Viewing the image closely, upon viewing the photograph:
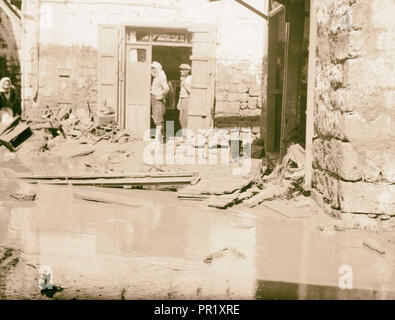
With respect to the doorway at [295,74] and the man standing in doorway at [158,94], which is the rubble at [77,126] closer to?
the man standing in doorway at [158,94]

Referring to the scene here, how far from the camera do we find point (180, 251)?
389 cm

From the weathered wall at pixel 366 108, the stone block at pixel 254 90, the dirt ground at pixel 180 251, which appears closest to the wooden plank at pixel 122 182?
the dirt ground at pixel 180 251

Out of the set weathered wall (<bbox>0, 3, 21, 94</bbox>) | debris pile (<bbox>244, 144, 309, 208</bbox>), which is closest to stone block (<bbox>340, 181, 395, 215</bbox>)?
debris pile (<bbox>244, 144, 309, 208</bbox>)

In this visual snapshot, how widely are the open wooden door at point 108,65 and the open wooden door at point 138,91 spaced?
38cm

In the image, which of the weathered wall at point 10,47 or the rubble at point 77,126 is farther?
the weathered wall at point 10,47

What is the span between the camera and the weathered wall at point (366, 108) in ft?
14.1

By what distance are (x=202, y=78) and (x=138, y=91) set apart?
168 cm

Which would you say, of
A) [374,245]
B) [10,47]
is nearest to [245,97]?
[10,47]

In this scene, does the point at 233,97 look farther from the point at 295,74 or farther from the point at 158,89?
the point at 295,74

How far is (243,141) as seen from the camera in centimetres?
1098

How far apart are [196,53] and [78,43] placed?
288 cm

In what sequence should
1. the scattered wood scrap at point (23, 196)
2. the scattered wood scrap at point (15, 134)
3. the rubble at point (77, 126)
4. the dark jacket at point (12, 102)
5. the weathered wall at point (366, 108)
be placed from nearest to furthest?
1. the weathered wall at point (366, 108)
2. the scattered wood scrap at point (23, 196)
3. the scattered wood scrap at point (15, 134)
4. the dark jacket at point (12, 102)
5. the rubble at point (77, 126)
